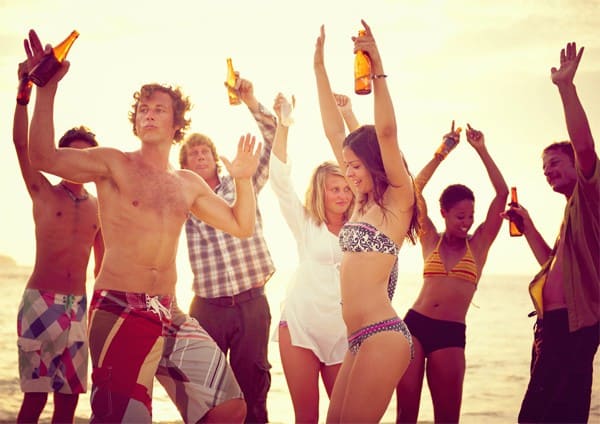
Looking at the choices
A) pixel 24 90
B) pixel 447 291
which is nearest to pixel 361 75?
pixel 24 90

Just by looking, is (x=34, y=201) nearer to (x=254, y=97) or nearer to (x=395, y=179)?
(x=254, y=97)

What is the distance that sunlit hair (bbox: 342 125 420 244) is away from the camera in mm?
5031

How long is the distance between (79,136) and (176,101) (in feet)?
6.98

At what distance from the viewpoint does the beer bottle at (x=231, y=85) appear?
7688mm

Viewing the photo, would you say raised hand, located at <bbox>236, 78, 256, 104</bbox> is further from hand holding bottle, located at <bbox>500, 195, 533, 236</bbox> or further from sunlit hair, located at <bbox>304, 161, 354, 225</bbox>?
hand holding bottle, located at <bbox>500, 195, 533, 236</bbox>

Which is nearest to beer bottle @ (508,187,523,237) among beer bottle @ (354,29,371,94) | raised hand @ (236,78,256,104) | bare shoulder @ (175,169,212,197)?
beer bottle @ (354,29,371,94)

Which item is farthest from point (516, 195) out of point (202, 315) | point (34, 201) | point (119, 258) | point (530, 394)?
point (34, 201)

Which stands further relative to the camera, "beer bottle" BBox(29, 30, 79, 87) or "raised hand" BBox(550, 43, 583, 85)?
"raised hand" BBox(550, 43, 583, 85)

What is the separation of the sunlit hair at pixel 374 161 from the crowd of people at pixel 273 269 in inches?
0.5

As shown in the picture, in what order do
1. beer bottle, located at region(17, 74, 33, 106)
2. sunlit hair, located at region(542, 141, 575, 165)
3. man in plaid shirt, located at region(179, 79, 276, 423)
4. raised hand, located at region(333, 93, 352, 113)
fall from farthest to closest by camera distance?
man in plaid shirt, located at region(179, 79, 276, 423), raised hand, located at region(333, 93, 352, 113), sunlit hair, located at region(542, 141, 575, 165), beer bottle, located at region(17, 74, 33, 106)

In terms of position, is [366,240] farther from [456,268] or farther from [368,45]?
[456,268]

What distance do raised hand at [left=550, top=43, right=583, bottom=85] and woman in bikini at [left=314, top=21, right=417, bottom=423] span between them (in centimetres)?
165

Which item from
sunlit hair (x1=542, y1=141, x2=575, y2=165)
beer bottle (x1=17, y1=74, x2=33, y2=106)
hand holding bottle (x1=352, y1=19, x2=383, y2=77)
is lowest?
sunlit hair (x1=542, y1=141, x2=575, y2=165)

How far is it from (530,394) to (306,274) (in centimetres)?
210
